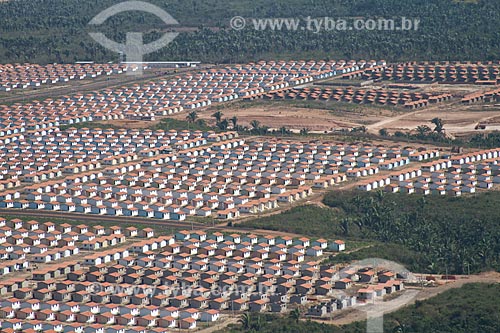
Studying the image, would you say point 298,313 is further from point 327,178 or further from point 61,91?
point 61,91

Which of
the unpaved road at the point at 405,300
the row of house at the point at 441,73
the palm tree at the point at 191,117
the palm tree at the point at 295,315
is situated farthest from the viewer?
the row of house at the point at 441,73

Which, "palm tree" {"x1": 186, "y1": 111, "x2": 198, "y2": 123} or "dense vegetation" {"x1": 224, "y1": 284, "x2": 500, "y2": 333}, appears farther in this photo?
"palm tree" {"x1": 186, "y1": 111, "x2": 198, "y2": 123}

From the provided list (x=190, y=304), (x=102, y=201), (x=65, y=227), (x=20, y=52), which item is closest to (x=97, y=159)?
(x=102, y=201)

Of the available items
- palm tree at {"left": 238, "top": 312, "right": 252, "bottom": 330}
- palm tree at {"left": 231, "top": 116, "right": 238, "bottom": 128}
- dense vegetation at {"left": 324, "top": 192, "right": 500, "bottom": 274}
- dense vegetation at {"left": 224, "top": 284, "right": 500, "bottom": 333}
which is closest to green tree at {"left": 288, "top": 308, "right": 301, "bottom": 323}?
dense vegetation at {"left": 224, "top": 284, "right": 500, "bottom": 333}

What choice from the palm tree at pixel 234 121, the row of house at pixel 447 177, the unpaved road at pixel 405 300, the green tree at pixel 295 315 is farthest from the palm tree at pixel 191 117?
the green tree at pixel 295 315

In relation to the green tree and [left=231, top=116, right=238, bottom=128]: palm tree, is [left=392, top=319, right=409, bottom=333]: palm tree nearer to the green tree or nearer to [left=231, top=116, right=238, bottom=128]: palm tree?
the green tree

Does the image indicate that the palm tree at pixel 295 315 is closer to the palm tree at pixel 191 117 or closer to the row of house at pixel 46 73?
the palm tree at pixel 191 117
